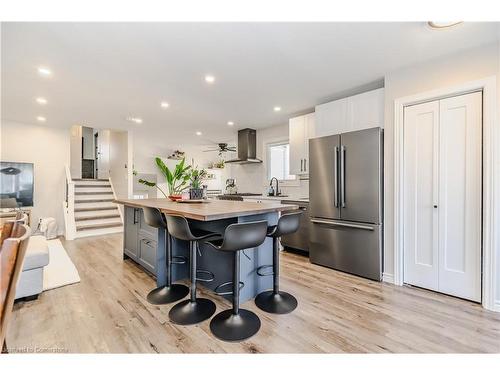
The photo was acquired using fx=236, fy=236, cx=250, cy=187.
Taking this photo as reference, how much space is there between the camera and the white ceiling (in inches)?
77.9

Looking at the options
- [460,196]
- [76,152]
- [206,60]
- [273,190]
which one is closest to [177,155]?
[76,152]

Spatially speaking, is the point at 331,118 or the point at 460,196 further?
the point at 331,118

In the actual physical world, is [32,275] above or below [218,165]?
below

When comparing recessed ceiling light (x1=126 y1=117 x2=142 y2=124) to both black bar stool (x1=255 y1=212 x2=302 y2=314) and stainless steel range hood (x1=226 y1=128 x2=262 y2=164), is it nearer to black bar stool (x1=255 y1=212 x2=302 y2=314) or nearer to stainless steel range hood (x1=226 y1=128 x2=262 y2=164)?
stainless steel range hood (x1=226 y1=128 x2=262 y2=164)

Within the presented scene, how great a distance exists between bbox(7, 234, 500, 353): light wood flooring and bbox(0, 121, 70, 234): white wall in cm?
369

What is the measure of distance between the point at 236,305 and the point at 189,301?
50 centimetres

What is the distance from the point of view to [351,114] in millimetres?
3230

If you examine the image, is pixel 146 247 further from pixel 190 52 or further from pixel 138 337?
pixel 190 52

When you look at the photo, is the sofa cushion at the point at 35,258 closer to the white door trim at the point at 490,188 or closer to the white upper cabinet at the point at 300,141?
the white upper cabinet at the point at 300,141

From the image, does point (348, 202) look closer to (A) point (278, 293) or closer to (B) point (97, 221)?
(A) point (278, 293)

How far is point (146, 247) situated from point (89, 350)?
1443 millimetres

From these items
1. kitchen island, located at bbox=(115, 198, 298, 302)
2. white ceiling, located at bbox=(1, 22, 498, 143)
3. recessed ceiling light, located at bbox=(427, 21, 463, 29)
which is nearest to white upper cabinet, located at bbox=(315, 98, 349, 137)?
white ceiling, located at bbox=(1, 22, 498, 143)
